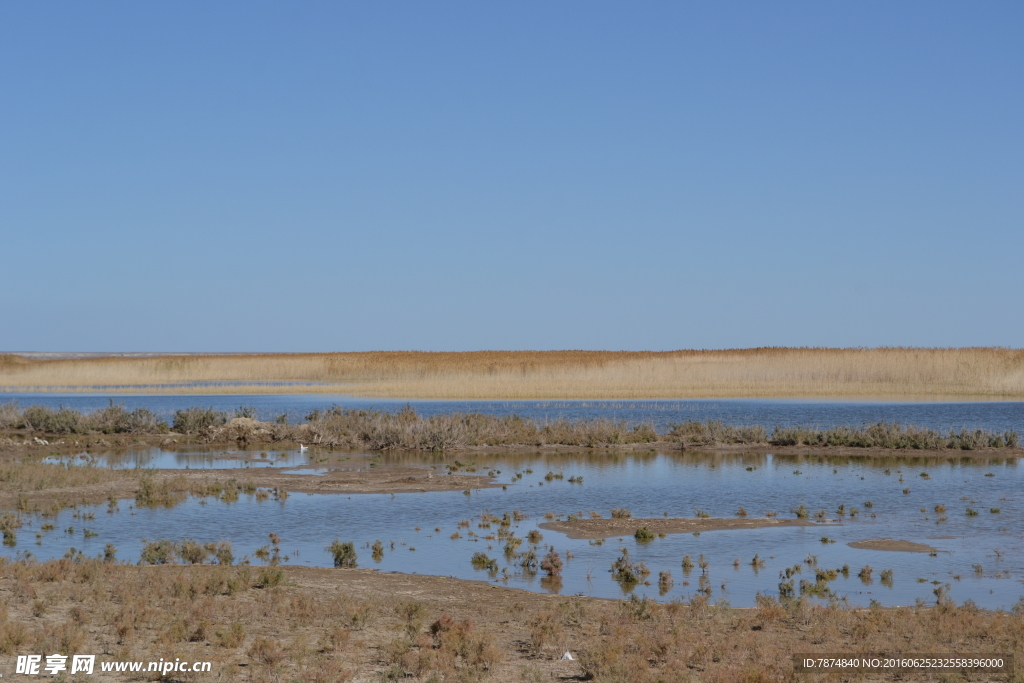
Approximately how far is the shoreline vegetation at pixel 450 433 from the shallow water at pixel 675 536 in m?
4.47

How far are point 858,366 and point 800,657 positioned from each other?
2142 inches

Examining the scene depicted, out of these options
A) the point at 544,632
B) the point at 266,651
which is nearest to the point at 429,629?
the point at 544,632

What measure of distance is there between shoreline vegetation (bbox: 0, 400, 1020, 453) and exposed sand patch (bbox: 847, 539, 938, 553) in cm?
1499

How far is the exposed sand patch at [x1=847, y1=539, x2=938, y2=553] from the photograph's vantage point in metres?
15.4

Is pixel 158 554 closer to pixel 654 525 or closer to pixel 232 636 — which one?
pixel 232 636

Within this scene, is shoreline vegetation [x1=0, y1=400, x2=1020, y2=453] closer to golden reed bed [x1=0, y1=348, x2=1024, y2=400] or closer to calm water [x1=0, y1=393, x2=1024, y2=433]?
calm water [x1=0, y1=393, x2=1024, y2=433]

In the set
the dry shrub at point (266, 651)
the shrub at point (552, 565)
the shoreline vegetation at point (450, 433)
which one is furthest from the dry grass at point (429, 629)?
the shoreline vegetation at point (450, 433)

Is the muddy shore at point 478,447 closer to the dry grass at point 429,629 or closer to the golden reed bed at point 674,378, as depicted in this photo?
the dry grass at point 429,629

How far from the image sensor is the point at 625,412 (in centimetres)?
4491

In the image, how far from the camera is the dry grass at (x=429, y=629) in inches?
357

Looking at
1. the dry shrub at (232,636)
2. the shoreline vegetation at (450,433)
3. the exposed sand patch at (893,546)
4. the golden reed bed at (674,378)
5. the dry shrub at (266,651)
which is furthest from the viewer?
the golden reed bed at (674,378)

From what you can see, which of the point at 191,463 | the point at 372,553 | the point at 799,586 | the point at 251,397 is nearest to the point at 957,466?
the point at 799,586

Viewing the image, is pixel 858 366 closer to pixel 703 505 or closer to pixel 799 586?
pixel 703 505

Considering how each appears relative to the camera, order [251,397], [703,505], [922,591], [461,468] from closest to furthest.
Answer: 1. [922,591]
2. [703,505]
3. [461,468]
4. [251,397]
